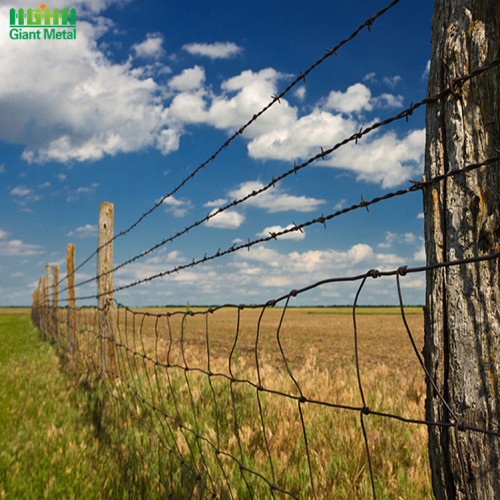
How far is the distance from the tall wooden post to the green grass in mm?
2688

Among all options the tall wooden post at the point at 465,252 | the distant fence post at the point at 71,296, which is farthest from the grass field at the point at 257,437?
the distant fence post at the point at 71,296

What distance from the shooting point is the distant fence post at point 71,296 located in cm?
967

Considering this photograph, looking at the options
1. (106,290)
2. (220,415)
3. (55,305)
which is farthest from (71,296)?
(220,415)

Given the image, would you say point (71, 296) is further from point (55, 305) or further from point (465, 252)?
point (465, 252)

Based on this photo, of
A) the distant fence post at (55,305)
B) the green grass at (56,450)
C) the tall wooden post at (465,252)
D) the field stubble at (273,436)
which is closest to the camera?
the tall wooden post at (465,252)

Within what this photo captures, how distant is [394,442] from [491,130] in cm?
306

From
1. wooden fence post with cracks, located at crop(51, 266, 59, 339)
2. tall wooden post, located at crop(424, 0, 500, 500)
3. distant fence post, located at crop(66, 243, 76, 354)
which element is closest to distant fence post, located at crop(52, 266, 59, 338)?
wooden fence post with cracks, located at crop(51, 266, 59, 339)

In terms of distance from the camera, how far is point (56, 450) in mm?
4156

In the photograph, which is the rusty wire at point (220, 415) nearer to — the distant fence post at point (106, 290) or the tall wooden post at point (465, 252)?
the tall wooden post at point (465, 252)

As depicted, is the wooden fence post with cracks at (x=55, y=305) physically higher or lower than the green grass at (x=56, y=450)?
higher

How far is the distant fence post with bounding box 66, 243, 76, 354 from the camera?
381 inches

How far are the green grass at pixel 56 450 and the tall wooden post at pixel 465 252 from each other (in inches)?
106

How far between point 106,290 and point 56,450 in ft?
8.55

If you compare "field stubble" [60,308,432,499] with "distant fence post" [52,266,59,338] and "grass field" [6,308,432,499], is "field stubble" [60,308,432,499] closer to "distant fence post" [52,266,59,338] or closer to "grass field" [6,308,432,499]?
"grass field" [6,308,432,499]
